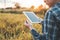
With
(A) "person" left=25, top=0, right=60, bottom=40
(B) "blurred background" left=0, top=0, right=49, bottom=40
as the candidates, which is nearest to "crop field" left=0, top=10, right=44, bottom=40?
(B) "blurred background" left=0, top=0, right=49, bottom=40

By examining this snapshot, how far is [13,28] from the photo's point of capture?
64.9 inches

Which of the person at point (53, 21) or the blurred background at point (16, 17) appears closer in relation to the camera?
the person at point (53, 21)

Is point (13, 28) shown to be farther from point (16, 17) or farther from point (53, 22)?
point (53, 22)

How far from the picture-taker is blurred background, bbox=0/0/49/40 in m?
1.64

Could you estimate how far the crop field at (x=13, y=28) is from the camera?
1.63 meters

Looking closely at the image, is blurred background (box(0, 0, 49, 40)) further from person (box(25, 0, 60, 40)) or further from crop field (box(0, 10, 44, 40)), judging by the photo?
person (box(25, 0, 60, 40))

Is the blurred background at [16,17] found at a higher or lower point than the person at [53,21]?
lower

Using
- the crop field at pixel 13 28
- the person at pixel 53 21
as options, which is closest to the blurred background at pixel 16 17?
the crop field at pixel 13 28

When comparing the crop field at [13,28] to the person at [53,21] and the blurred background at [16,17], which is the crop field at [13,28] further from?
the person at [53,21]

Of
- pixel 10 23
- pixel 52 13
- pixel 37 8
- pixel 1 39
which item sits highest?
pixel 52 13

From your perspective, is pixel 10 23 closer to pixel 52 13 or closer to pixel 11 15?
pixel 11 15

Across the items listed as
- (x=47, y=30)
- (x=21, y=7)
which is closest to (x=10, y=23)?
(x=21, y=7)

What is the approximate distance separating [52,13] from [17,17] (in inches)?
32.9

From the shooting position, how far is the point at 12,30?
5.39 ft
